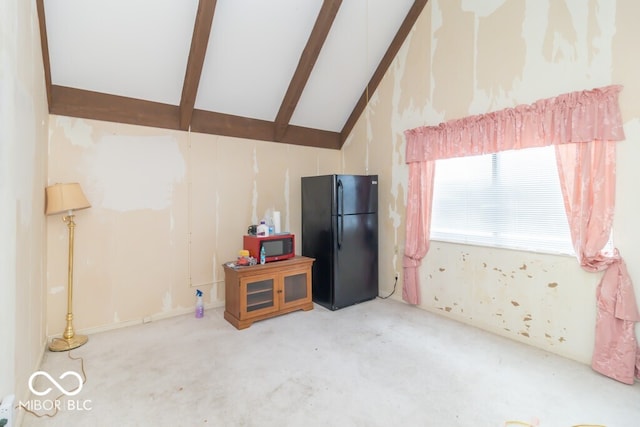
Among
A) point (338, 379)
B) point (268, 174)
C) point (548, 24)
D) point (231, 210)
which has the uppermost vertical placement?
point (548, 24)

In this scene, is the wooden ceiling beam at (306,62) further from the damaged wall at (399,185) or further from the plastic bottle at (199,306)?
the plastic bottle at (199,306)

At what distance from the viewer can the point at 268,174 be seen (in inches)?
170

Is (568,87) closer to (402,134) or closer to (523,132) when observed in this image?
(523,132)

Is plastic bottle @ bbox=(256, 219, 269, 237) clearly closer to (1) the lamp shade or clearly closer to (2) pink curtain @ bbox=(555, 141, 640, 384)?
(1) the lamp shade

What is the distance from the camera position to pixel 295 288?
12.6 ft

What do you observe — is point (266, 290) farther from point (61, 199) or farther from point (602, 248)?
point (602, 248)

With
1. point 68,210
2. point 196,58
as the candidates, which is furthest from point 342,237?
point 68,210

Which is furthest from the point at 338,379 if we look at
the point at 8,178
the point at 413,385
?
the point at 8,178

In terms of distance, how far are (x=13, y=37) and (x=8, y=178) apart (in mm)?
776

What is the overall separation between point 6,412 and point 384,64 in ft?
15.3

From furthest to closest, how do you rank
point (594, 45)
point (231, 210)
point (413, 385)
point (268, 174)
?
point (268, 174), point (231, 210), point (594, 45), point (413, 385)

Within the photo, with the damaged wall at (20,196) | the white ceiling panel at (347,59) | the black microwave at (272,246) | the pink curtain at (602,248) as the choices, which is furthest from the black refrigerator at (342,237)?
the damaged wall at (20,196)

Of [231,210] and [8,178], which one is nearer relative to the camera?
[8,178]

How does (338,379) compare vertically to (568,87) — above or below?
below
